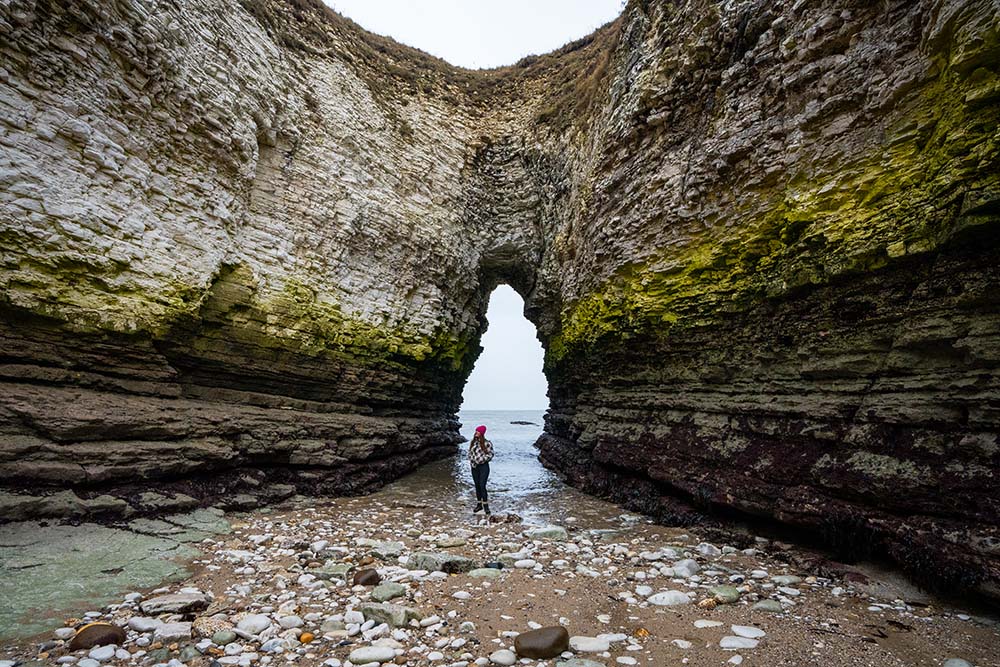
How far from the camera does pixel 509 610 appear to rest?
4.41 meters

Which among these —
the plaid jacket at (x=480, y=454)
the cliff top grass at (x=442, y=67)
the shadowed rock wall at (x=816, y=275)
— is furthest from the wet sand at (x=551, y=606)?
the cliff top grass at (x=442, y=67)

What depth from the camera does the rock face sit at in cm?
521

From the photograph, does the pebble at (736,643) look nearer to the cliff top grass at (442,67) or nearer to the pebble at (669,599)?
the pebble at (669,599)

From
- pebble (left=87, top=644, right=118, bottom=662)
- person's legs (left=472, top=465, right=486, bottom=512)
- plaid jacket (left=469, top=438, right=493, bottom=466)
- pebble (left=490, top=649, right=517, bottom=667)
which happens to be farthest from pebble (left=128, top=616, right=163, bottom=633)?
plaid jacket (left=469, top=438, right=493, bottom=466)

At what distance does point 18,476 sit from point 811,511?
446 inches

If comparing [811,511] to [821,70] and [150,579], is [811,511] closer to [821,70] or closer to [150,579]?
[821,70]

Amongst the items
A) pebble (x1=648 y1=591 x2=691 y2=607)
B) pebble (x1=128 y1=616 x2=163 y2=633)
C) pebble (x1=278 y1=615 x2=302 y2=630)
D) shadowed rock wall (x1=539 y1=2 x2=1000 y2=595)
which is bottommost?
pebble (x1=648 y1=591 x2=691 y2=607)

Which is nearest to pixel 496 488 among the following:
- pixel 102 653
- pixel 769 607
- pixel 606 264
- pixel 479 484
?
pixel 479 484

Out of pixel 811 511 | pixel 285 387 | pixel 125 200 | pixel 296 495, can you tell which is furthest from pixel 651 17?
pixel 296 495

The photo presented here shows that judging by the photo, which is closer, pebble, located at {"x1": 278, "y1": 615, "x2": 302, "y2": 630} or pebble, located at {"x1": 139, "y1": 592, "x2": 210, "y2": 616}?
pebble, located at {"x1": 278, "y1": 615, "x2": 302, "y2": 630}

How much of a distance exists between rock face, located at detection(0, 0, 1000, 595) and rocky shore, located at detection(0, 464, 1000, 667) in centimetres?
103

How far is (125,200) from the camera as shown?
8.06 metres

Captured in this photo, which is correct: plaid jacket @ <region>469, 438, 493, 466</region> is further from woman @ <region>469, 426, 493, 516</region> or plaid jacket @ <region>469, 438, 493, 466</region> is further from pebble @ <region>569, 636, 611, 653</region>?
pebble @ <region>569, 636, 611, 653</region>

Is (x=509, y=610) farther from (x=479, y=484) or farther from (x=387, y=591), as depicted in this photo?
(x=479, y=484)
